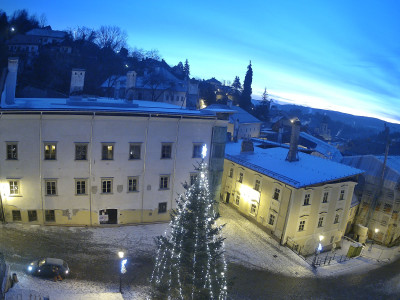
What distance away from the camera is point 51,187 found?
2323 centimetres

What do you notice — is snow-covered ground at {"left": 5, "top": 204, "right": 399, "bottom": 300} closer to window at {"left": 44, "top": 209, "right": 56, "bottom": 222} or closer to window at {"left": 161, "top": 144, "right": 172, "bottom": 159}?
window at {"left": 44, "top": 209, "right": 56, "bottom": 222}

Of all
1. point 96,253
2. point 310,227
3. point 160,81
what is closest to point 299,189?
point 310,227

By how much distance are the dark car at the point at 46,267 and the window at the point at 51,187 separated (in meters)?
6.57

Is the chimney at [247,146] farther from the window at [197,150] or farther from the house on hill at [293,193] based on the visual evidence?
the window at [197,150]

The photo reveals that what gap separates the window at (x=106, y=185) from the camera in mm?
→ 24438

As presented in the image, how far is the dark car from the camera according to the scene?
17.5 meters

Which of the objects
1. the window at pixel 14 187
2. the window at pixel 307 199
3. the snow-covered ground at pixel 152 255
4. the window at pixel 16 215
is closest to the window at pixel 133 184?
the snow-covered ground at pixel 152 255

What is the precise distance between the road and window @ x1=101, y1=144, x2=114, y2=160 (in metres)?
6.23

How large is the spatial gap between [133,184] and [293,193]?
1447 cm

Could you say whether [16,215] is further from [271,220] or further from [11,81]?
[271,220]

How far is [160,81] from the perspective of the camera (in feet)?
207

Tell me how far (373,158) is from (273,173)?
71.8 ft

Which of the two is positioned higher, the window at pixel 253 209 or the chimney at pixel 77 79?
the chimney at pixel 77 79

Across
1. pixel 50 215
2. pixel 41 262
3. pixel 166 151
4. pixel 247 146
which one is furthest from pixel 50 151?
pixel 247 146
